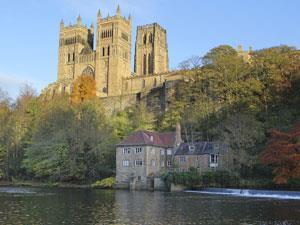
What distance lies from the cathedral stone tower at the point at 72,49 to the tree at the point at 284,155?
93.4 meters

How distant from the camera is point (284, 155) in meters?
49.6

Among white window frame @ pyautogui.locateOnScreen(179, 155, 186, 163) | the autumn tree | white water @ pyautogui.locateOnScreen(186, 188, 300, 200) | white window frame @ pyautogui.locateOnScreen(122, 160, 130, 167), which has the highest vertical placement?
the autumn tree

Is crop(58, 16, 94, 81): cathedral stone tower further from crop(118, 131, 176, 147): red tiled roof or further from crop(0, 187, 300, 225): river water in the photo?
crop(0, 187, 300, 225): river water

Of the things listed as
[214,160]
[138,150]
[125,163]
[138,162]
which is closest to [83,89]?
[125,163]

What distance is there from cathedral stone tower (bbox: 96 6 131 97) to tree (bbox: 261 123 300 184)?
77337 mm

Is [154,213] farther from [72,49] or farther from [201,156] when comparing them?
[72,49]

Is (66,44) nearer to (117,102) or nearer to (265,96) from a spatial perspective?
(117,102)

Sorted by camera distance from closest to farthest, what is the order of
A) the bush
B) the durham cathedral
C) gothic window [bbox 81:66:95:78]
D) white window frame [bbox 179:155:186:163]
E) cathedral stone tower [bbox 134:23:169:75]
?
white window frame [bbox 179:155:186:163], the bush, the durham cathedral, cathedral stone tower [bbox 134:23:169:75], gothic window [bbox 81:66:95:78]

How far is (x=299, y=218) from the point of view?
2928 cm

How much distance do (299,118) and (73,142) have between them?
33176mm

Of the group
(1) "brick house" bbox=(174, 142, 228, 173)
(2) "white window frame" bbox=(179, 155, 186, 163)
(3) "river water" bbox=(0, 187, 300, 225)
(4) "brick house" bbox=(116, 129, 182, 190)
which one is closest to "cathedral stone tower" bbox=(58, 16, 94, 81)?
(4) "brick house" bbox=(116, 129, 182, 190)

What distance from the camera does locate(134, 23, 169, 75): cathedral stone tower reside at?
13462 centimetres

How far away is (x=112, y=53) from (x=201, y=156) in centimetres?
7588

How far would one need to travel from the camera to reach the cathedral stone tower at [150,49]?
13462cm
